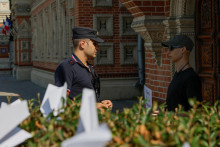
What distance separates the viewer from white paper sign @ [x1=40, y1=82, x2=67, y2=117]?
240 centimetres

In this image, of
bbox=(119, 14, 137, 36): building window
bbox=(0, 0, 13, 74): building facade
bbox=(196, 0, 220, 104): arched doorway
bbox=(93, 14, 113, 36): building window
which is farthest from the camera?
bbox=(0, 0, 13, 74): building facade

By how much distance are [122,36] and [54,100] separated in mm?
11805

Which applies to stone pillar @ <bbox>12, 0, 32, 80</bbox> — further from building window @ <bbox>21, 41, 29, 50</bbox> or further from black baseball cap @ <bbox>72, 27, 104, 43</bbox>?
black baseball cap @ <bbox>72, 27, 104, 43</bbox>

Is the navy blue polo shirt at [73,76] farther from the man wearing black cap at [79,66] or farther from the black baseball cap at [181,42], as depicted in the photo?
the black baseball cap at [181,42]

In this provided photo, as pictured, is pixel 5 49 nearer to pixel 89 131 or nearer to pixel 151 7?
pixel 151 7

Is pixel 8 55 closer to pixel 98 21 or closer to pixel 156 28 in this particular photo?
pixel 98 21

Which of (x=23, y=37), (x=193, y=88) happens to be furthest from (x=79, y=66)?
(x=23, y=37)

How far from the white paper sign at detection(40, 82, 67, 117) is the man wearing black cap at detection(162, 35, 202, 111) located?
1.52 metres

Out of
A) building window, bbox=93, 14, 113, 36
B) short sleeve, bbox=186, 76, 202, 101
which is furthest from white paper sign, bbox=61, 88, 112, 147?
building window, bbox=93, 14, 113, 36

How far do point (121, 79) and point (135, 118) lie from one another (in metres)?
11.8

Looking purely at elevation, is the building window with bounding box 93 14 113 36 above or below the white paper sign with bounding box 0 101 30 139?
above

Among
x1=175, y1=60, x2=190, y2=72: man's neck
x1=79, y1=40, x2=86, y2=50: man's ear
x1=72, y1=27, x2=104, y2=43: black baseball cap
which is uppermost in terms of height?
x1=72, y1=27, x2=104, y2=43: black baseball cap

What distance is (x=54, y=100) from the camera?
242 centimetres

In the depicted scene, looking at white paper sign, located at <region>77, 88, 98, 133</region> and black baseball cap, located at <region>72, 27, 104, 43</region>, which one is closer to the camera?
white paper sign, located at <region>77, 88, 98, 133</region>
